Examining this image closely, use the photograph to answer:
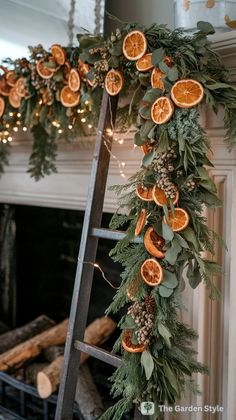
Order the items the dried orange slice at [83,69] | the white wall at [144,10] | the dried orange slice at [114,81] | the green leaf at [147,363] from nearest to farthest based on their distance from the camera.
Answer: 1. the green leaf at [147,363]
2. the dried orange slice at [114,81]
3. the dried orange slice at [83,69]
4. the white wall at [144,10]

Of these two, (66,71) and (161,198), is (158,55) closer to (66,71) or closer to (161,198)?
(161,198)

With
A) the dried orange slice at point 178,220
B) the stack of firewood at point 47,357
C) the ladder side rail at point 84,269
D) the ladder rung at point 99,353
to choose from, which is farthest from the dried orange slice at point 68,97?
the stack of firewood at point 47,357

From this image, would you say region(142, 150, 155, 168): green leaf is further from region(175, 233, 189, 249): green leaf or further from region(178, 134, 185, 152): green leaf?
region(175, 233, 189, 249): green leaf

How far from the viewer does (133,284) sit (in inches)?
42.3

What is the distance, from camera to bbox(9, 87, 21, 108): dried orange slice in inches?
63.9

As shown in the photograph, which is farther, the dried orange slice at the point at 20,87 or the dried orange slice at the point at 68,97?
the dried orange slice at the point at 20,87

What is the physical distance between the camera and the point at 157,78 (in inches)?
43.9

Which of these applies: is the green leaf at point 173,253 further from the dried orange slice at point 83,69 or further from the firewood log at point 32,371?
A: the firewood log at point 32,371

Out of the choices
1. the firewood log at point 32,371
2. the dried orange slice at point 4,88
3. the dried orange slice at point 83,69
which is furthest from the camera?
the firewood log at point 32,371

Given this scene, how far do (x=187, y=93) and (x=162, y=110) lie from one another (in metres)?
0.07

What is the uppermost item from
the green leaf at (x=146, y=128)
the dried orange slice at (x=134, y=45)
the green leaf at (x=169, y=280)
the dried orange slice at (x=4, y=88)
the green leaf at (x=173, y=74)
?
the dried orange slice at (x=4, y=88)

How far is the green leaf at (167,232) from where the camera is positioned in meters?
1.01

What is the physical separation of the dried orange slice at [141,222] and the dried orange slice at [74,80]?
1.73 ft

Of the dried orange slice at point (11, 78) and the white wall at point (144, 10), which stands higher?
the white wall at point (144, 10)
